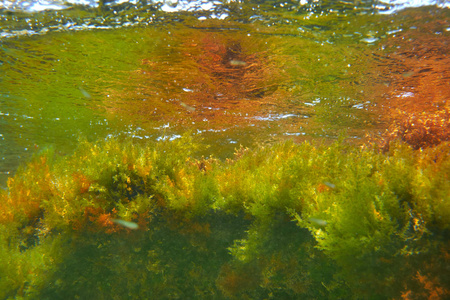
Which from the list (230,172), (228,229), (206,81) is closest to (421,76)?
(206,81)

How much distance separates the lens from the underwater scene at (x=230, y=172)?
2.58 m

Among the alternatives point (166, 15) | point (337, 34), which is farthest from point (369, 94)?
point (166, 15)

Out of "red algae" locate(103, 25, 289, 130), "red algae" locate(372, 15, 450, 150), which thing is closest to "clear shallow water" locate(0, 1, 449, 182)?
"red algae" locate(103, 25, 289, 130)

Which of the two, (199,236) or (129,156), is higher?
(129,156)

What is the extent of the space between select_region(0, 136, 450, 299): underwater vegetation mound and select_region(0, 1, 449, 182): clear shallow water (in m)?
1.64

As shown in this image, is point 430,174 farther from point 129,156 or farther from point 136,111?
point 136,111

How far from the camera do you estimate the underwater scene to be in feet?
8.48

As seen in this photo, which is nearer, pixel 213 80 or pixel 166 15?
pixel 166 15

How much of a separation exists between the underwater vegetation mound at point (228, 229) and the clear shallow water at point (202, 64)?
164 cm

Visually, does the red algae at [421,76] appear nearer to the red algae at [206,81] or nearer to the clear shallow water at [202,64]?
the clear shallow water at [202,64]

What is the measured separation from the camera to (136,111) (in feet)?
39.5

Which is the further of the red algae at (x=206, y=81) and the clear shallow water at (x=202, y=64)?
the red algae at (x=206, y=81)

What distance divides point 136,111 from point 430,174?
456 inches

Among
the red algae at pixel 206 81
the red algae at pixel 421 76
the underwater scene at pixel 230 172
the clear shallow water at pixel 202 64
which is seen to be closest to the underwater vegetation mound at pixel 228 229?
the underwater scene at pixel 230 172
